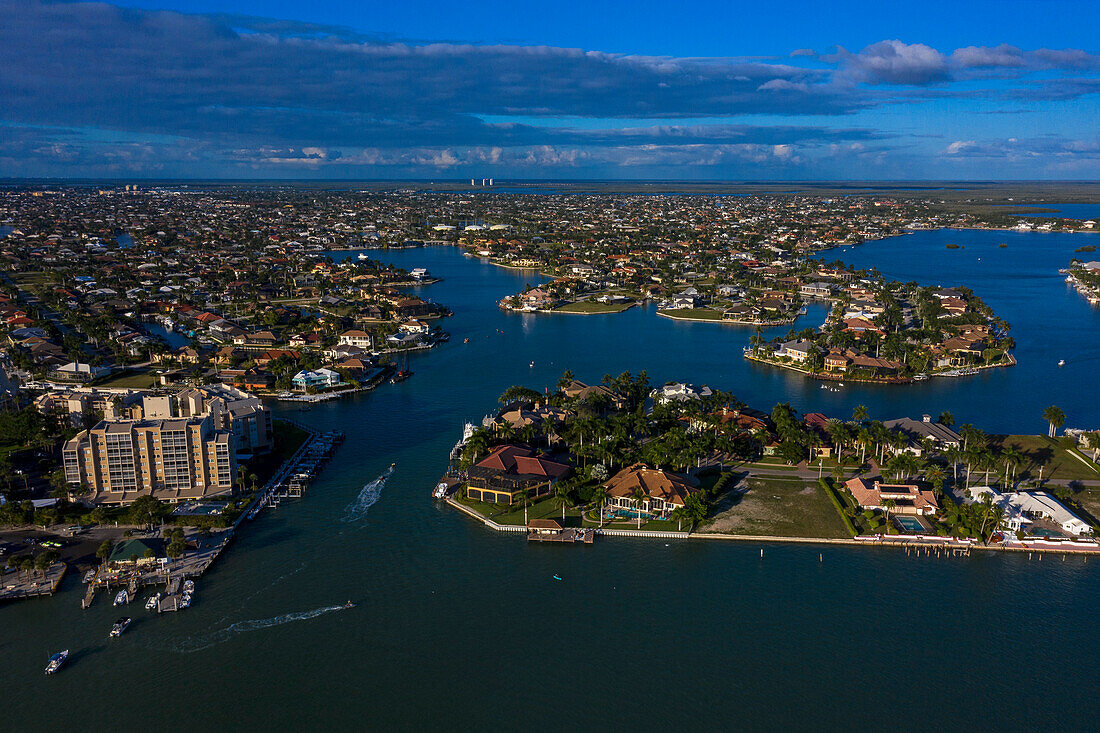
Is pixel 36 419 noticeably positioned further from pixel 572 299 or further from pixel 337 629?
pixel 572 299

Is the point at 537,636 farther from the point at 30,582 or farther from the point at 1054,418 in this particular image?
the point at 1054,418

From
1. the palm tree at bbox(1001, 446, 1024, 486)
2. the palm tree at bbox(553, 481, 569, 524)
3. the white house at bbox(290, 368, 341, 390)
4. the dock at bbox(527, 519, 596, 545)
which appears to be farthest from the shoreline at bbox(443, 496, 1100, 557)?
the white house at bbox(290, 368, 341, 390)

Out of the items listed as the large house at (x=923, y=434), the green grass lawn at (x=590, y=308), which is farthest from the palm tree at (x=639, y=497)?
the green grass lawn at (x=590, y=308)

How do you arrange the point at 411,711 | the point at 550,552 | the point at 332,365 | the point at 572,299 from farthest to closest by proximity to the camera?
the point at 572,299 → the point at 332,365 → the point at 550,552 → the point at 411,711

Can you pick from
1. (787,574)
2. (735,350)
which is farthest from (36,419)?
(735,350)

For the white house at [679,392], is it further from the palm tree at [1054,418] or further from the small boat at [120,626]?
the small boat at [120,626]
